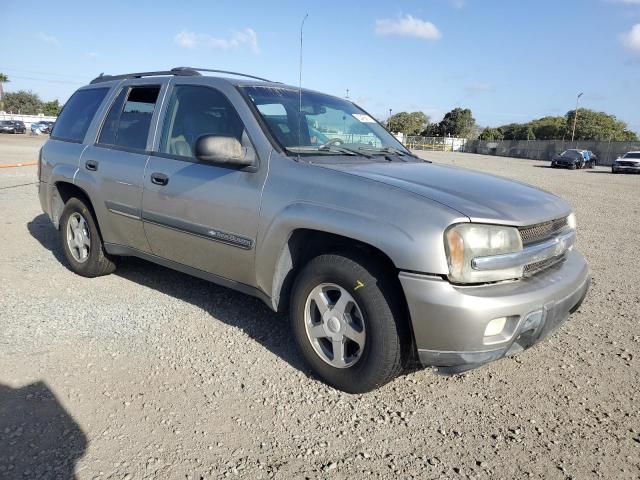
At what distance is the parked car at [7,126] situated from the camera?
42500 millimetres

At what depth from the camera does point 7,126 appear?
140ft

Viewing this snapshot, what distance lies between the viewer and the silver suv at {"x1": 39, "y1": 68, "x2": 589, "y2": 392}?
2555 millimetres

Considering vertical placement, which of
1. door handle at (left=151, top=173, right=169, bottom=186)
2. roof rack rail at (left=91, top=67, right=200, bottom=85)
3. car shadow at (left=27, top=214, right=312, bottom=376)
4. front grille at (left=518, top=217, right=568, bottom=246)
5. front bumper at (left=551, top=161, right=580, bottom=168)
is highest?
roof rack rail at (left=91, top=67, right=200, bottom=85)

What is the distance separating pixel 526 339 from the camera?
268cm

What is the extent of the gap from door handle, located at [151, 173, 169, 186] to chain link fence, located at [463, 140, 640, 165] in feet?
173

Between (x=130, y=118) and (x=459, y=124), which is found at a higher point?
(x=459, y=124)

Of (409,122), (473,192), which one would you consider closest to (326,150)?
(473,192)

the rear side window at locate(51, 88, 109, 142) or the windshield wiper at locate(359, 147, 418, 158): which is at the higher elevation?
the rear side window at locate(51, 88, 109, 142)

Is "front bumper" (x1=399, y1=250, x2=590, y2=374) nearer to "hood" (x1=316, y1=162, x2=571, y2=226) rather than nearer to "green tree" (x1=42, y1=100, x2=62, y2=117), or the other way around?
"hood" (x1=316, y1=162, x2=571, y2=226)

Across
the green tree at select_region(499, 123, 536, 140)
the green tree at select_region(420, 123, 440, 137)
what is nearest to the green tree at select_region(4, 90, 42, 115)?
the green tree at select_region(420, 123, 440, 137)

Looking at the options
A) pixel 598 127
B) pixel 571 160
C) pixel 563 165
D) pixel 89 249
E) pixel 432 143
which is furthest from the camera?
pixel 598 127

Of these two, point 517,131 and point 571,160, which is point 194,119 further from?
point 517,131

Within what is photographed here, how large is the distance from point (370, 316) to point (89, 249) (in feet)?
10.5

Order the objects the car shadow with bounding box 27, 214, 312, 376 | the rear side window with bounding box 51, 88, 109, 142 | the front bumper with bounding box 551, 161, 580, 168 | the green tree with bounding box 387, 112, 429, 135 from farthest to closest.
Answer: the green tree with bounding box 387, 112, 429, 135
the front bumper with bounding box 551, 161, 580, 168
the rear side window with bounding box 51, 88, 109, 142
the car shadow with bounding box 27, 214, 312, 376
